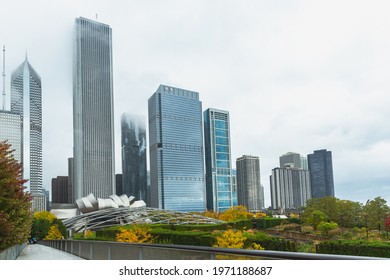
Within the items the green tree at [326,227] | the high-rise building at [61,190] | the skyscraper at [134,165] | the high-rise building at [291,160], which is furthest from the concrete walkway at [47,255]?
Result: the skyscraper at [134,165]

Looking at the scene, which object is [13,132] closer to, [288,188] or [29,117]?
[29,117]

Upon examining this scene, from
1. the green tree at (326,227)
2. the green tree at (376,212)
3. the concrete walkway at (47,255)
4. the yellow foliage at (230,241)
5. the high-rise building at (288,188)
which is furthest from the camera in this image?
the high-rise building at (288,188)

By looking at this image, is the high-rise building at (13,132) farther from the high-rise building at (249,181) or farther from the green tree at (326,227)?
the high-rise building at (249,181)

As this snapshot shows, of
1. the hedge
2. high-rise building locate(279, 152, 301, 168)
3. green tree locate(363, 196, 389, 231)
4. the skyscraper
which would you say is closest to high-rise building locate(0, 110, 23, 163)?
the hedge

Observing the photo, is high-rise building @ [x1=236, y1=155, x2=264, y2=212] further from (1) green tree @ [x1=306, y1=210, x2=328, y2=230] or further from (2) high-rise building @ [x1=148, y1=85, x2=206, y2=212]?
(2) high-rise building @ [x1=148, y1=85, x2=206, y2=212]
